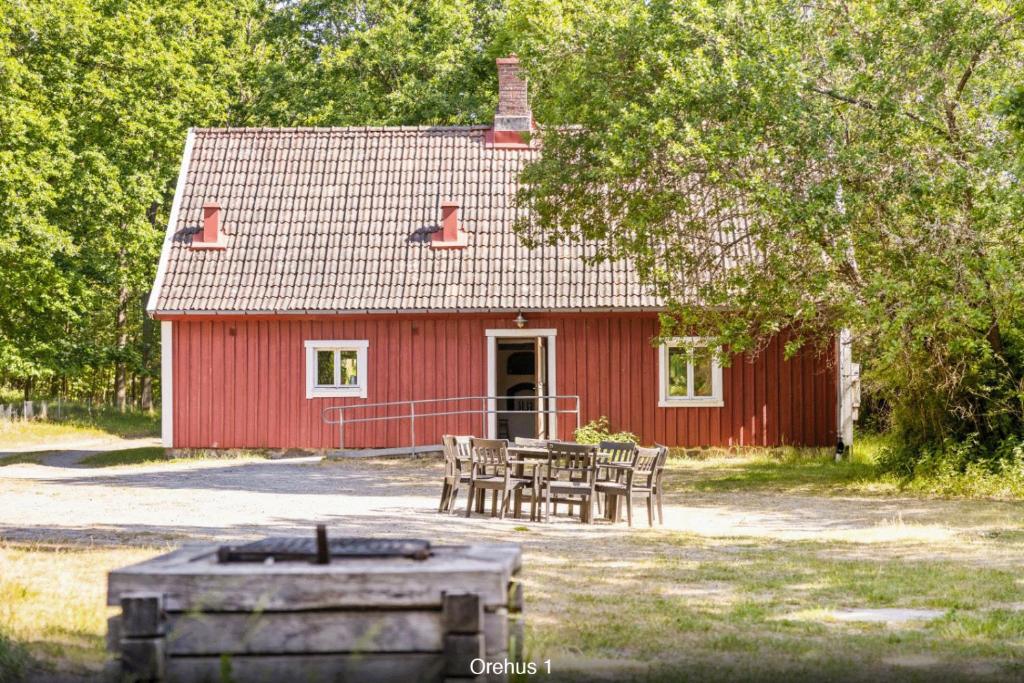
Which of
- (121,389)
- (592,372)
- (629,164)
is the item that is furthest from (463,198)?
(121,389)

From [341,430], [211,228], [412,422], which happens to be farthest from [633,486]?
[211,228]

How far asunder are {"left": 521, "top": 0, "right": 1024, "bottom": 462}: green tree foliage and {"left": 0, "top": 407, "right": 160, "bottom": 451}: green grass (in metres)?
18.6

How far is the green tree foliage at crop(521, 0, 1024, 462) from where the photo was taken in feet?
53.7

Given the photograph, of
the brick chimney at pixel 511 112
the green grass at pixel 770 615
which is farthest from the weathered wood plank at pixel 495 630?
the brick chimney at pixel 511 112

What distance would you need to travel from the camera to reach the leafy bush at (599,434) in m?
23.6

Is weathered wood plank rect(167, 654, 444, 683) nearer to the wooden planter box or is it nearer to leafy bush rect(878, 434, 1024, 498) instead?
the wooden planter box

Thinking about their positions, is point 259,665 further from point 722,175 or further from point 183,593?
point 722,175

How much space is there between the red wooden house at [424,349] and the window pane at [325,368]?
0.09 ft

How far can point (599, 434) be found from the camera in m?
24.5

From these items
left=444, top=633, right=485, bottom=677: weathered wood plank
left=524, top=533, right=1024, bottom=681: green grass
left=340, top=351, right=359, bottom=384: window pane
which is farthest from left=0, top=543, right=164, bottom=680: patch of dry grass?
left=340, top=351, right=359, bottom=384: window pane

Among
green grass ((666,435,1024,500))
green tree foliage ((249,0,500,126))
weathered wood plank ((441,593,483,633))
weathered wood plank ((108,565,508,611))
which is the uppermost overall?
green tree foliage ((249,0,500,126))

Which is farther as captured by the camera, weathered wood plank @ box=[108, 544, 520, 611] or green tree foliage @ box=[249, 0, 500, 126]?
green tree foliage @ box=[249, 0, 500, 126]

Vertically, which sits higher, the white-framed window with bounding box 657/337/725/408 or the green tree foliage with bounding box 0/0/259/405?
the green tree foliage with bounding box 0/0/259/405

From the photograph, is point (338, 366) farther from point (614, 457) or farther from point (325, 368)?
point (614, 457)
